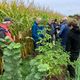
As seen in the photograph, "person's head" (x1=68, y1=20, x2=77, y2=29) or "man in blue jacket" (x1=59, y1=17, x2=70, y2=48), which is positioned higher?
"person's head" (x1=68, y1=20, x2=77, y2=29)

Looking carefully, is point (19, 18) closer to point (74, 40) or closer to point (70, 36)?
point (70, 36)

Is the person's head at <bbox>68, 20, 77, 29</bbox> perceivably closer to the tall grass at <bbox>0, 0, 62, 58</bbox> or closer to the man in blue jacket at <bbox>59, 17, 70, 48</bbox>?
the man in blue jacket at <bbox>59, 17, 70, 48</bbox>

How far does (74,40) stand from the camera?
12078mm

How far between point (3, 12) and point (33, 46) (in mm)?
1366

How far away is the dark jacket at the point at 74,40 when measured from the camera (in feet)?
39.5

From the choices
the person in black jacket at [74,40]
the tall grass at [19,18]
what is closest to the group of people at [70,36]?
the person in black jacket at [74,40]

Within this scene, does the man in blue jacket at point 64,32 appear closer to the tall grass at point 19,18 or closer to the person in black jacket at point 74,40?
the person in black jacket at point 74,40

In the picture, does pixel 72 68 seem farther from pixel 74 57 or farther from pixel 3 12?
pixel 3 12

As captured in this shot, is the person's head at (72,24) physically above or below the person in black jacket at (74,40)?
above

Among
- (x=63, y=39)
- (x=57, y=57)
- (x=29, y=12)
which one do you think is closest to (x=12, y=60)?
(x=57, y=57)

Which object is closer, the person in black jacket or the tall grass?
the tall grass

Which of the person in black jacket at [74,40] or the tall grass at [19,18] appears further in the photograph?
the person in black jacket at [74,40]

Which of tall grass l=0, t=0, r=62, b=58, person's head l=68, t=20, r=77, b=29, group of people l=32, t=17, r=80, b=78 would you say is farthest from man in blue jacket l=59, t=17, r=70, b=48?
tall grass l=0, t=0, r=62, b=58

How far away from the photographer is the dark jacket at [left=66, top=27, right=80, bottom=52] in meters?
12.0
